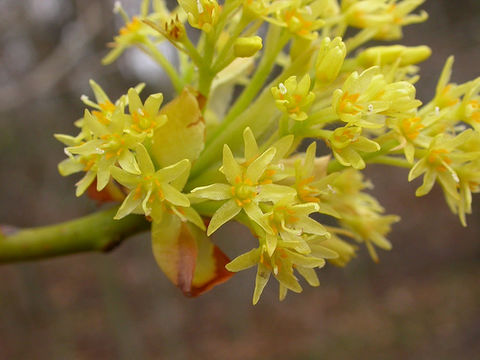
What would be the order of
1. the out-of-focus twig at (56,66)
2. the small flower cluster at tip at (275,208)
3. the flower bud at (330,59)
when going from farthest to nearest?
the out-of-focus twig at (56,66) → the flower bud at (330,59) → the small flower cluster at tip at (275,208)

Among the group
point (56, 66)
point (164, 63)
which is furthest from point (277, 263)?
point (56, 66)

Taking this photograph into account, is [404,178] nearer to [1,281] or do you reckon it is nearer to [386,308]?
[386,308]

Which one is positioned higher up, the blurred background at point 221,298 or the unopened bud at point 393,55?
the unopened bud at point 393,55

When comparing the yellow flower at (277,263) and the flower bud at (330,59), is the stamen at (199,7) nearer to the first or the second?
the flower bud at (330,59)

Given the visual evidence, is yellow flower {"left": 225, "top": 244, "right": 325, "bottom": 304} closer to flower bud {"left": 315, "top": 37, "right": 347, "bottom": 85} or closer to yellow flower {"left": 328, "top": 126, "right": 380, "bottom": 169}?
yellow flower {"left": 328, "top": 126, "right": 380, "bottom": 169}

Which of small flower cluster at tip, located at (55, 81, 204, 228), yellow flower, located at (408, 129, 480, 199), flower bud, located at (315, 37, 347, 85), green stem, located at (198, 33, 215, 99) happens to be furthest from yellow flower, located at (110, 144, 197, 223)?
yellow flower, located at (408, 129, 480, 199)

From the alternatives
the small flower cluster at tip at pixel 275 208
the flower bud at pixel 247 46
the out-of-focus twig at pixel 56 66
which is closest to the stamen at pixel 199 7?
the flower bud at pixel 247 46

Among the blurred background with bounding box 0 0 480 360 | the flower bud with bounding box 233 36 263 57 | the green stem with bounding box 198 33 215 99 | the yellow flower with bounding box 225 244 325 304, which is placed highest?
the flower bud with bounding box 233 36 263 57

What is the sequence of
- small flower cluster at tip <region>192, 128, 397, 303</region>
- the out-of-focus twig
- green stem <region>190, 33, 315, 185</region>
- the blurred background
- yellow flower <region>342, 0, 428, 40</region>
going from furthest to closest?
1. the blurred background
2. the out-of-focus twig
3. yellow flower <region>342, 0, 428, 40</region>
4. green stem <region>190, 33, 315, 185</region>
5. small flower cluster at tip <region>192, 128, 397, 303</region>
